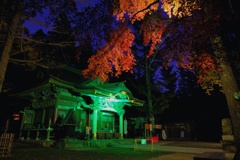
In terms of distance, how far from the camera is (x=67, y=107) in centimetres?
1595

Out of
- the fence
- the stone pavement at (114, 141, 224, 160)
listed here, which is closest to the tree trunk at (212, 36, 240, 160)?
the stone pavement at (114, 141, 224, 160)

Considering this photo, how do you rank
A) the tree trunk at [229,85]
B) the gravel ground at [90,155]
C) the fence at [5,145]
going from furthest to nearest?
the fence at [5,145] < the gravel ground at [90,155] < the tree trunk at [229,85]

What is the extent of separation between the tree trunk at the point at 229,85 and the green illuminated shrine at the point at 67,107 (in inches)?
403

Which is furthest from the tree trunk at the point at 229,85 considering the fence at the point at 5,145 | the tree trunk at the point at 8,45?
the fence at the point at 5,145

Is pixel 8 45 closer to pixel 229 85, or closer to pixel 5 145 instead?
pixel 5 145

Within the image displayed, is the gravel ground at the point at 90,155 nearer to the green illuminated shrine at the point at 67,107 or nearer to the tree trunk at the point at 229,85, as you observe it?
the green illuminated shrine at the point at 67,107

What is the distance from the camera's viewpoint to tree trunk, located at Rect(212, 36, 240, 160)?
5363 mm

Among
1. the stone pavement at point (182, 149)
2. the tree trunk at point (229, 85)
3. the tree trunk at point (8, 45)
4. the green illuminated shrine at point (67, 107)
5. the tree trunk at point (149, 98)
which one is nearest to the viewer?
the tree trunk at point (229, 85)

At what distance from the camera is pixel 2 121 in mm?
23219

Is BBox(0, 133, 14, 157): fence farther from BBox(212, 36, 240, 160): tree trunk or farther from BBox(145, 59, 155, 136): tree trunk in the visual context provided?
BBox(145, 59, 155, 136): tree trunk

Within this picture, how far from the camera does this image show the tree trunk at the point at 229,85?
536 centimetres

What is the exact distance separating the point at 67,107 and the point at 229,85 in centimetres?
1354

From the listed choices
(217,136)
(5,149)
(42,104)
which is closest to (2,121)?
(42,104)

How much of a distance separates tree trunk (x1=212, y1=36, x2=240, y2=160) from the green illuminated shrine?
1024 cm
